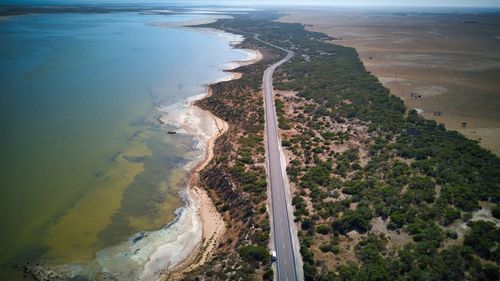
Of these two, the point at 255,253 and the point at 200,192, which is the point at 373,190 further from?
the point at 200,192

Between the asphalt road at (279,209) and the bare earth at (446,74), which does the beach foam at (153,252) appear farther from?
the bare earth at (446,74)

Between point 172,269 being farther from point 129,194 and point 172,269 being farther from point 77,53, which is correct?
point 77,53

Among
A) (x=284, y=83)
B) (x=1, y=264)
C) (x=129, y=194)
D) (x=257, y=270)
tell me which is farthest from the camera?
(x=284, y=83)

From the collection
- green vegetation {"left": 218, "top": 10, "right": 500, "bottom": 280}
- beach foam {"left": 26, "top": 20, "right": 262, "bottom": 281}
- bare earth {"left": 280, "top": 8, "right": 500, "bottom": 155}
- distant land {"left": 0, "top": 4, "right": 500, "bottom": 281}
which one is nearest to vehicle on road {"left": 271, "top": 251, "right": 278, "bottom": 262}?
distant land {"left": 0, "top": 4, "right": 500, "bottom": 281}

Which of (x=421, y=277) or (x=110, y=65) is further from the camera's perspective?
(x=110, y=65)

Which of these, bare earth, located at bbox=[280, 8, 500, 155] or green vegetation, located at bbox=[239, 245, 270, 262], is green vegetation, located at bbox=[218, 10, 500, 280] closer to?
green vegetation, located at bbox=[239, 245, 270, 262]

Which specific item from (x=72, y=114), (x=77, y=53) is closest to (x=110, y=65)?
(x=77, y=53)

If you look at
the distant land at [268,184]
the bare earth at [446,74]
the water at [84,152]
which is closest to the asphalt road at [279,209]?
the distant land at [268,184]
